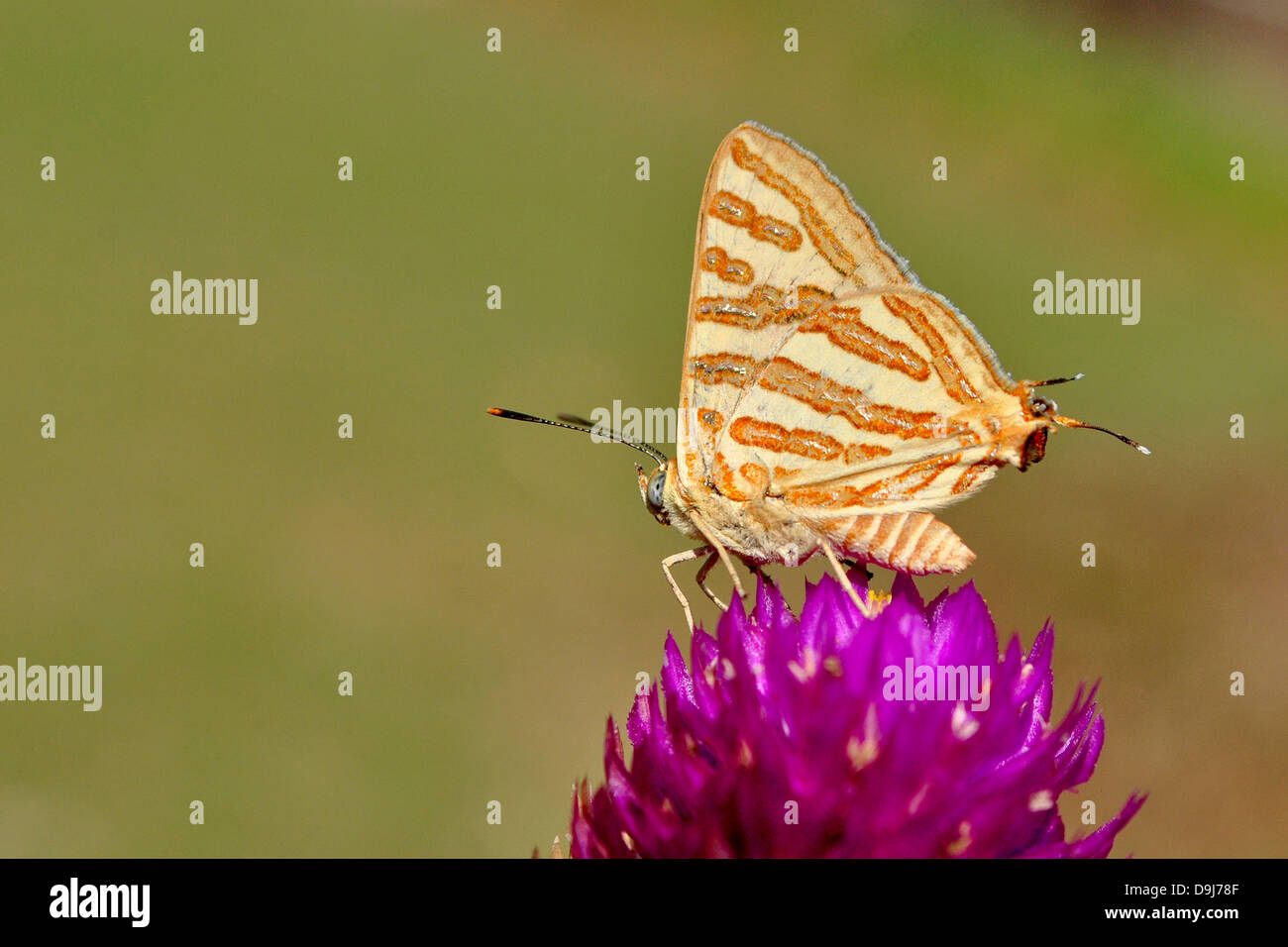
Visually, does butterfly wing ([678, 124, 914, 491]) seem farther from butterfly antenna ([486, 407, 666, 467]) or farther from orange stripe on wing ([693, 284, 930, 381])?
butterfly antenna ([486, 407, 666, 467])

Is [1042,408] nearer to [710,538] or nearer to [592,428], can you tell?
[710,538]

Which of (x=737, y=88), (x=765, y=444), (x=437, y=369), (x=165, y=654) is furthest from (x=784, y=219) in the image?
(x=737, y=88)

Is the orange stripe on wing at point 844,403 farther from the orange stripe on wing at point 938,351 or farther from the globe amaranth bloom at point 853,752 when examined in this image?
the globe amaranth bloom at point 853,752

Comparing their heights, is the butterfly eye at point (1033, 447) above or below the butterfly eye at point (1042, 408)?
below

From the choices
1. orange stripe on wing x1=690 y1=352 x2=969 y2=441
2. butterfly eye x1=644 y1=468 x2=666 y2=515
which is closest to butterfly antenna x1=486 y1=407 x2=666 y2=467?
butterfly eye x1=644 y1=468 x2=666 y2=515

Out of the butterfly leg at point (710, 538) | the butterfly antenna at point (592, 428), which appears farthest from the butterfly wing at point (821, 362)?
the butterfly antenna at point (592, 428)

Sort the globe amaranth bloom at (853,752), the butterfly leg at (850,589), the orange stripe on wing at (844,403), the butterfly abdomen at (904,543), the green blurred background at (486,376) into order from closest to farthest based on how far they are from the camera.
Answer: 1. the globe amaranth bloom at (853,752)
2. the butterfly leg at (850,589)
3. the butterfly abdomen at (904,543)
4. the orange stripe on wing at (844,403)
5. the green blurred background at (486,376)
